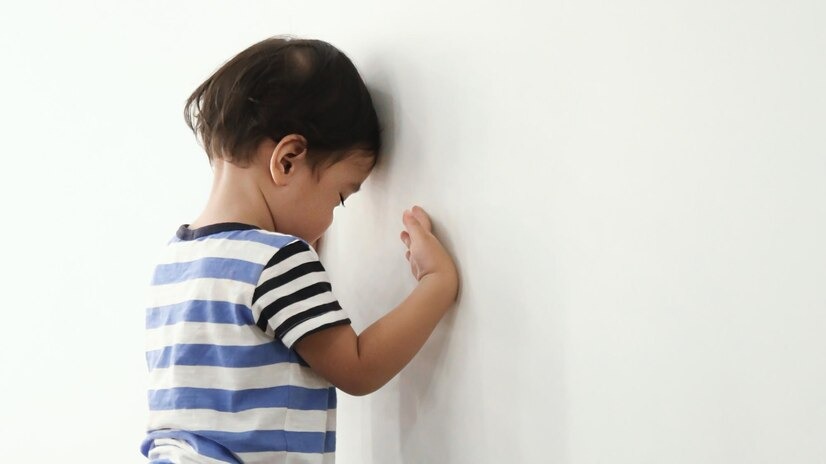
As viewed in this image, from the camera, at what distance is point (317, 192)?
0.83 metres

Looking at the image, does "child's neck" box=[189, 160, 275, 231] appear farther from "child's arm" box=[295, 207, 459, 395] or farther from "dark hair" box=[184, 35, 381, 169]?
"child's arm" box=[295, 207, 459, 395]

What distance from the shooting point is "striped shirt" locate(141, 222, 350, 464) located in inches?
29.7

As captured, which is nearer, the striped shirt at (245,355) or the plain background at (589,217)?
the plain background at (589,217)

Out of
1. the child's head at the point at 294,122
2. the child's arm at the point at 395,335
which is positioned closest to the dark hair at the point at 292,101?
the child's head at the point at 294,122

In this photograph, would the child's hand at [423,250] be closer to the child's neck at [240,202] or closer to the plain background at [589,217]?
the plain background at [589,217]

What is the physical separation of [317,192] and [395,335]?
16 cm

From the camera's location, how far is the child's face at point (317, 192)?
0.82 m

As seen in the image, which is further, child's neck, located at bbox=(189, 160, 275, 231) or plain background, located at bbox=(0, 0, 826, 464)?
child's neck, located at bbox=(189, 160, 275, 231)

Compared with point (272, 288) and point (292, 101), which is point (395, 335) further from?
point (292, 101)

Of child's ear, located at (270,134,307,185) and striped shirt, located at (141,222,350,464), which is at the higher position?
child's ear, located at (270,134,307,185)

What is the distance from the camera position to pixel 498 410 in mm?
705

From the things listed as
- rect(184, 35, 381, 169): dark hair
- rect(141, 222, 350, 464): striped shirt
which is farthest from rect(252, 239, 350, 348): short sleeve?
rect(184, 35, 381, 169): dark hair

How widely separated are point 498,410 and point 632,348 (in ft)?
0.54

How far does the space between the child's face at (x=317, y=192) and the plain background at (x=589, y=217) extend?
0.03 m
